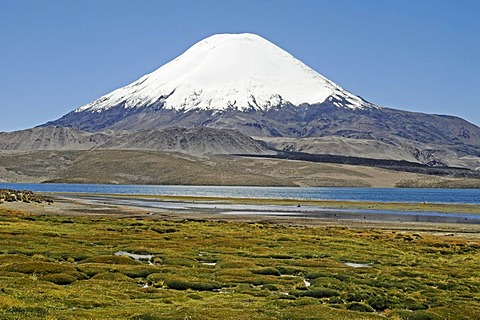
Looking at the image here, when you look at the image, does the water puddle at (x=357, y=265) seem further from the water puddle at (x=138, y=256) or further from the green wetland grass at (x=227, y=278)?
the water puddle at (x=138, y=256)

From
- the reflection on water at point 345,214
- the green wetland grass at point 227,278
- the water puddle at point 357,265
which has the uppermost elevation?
the green wetland grass at point 227,278

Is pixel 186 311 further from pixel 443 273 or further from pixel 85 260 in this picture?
pixel 443 273

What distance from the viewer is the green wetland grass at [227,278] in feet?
91.4

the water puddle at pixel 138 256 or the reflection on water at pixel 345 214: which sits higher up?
the water puddle at pixel 138 256

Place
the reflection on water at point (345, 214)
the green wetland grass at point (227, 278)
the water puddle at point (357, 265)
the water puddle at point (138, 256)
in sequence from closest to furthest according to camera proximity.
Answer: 1. the green wetland grass at point (227, 278)
2. the water puddle at point (138, 256)
3. the water puddle at point (357, 265)
4. the reflection on water at point (345, 214)

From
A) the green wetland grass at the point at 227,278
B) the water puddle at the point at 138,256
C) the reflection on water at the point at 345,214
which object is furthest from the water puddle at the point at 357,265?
the reflection on water at the point at 345,214

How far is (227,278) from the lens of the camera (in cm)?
3816

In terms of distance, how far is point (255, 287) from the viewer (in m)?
36.0

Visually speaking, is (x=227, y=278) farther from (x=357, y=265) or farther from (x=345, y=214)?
(x=345, y=214)

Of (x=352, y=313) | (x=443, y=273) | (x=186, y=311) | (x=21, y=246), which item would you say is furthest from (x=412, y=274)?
(x=21, y=246)

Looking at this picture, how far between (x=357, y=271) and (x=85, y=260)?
1913 cm

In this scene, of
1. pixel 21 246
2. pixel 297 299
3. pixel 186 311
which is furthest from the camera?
pixel 21 246

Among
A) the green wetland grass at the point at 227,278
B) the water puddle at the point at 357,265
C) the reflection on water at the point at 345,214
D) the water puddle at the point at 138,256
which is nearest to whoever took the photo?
the green wetland grass at the point at 227,278

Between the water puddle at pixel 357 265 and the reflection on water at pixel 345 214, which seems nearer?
the water puddle at pixel 357 265
